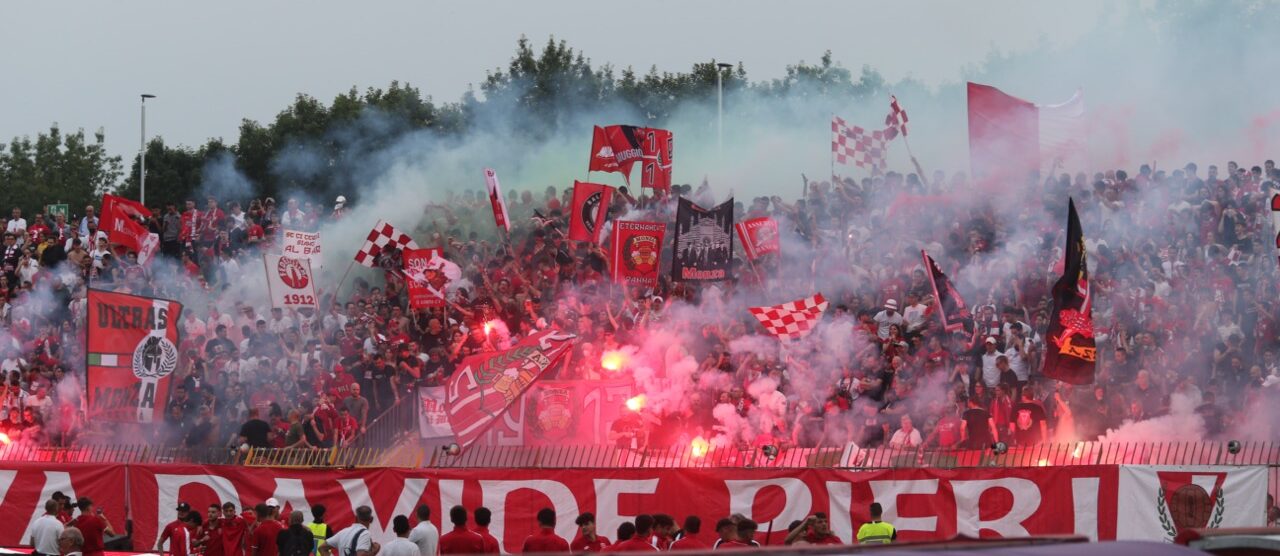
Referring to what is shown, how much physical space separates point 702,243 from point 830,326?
1.94m

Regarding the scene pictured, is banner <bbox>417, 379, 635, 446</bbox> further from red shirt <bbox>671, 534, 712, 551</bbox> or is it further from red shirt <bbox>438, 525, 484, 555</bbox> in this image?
red shirt <bbox>438, 525, 484, 555</bbox>

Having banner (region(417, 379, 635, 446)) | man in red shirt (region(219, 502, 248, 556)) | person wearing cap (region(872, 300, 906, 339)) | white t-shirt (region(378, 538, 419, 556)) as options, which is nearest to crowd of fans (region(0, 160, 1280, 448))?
person wearing cap (region(872, 300, 906, 339))

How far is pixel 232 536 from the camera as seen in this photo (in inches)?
552

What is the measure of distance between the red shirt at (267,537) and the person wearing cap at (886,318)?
8152 mm

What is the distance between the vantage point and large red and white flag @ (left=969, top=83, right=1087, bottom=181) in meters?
20.5

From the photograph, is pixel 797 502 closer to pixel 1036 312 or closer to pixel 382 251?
pixel 1036 312

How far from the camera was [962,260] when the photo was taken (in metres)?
19.8

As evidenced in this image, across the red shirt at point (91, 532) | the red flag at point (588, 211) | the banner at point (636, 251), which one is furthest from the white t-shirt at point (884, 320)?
the red shirt at point (91, 532)

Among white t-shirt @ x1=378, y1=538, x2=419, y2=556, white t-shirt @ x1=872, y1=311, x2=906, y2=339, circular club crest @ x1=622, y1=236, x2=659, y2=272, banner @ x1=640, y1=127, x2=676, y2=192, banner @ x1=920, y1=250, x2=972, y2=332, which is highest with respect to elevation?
banner @ x1=640, y1=127, x2=676, y2=192

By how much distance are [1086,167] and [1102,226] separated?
4.41 m

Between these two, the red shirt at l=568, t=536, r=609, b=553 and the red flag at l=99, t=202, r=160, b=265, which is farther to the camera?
the red flag at l=99, t=202, r=160, b=265

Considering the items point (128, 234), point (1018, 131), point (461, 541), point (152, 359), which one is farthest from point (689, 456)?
point (128, 234)

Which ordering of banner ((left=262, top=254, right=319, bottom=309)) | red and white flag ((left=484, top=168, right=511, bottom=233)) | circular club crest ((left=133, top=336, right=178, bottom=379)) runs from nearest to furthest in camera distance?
circular club crest ((left=133, top=336, right=178, bottom=379))
banner ((left=262, top=254, right=319, bottom=309))
red and white flag ((left=484, top=168, right=511, bottom=233))

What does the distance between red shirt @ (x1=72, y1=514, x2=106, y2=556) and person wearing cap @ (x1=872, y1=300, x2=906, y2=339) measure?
9330 millimetres
